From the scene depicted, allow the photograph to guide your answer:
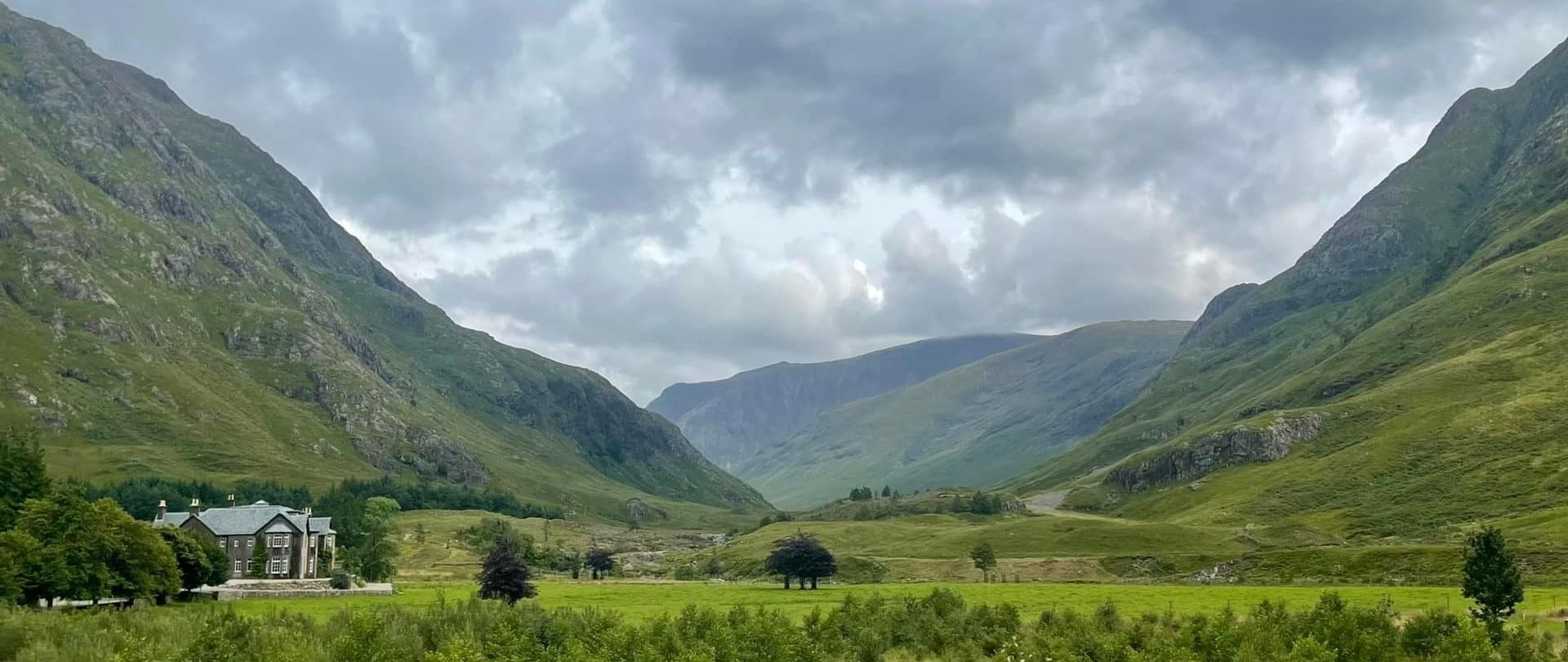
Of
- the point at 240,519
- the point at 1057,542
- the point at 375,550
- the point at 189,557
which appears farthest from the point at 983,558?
the point at 240,519

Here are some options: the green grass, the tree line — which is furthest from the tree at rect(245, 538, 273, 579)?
the green grass

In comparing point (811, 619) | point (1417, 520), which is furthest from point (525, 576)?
point (1417, 520)

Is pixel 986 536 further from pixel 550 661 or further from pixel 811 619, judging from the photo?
pixel 550 661

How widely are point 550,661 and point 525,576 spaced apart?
49.2m

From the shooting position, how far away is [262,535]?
128 metres

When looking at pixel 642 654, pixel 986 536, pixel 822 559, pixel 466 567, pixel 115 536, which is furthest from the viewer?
pixel 986 536

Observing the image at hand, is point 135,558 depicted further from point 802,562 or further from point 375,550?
point 802,562

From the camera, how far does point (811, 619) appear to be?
5762cm

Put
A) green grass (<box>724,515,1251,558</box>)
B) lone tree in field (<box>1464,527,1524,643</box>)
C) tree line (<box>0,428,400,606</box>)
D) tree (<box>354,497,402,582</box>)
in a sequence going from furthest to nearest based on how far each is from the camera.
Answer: green grass (<box>724,515,1251,558</box>), tree (<box>354,497,402,582</box>), tree line (<box>0,428,400,606</box>), lone tree in field (<box>1464,527,1524,643</box>)

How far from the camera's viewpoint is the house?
127562 millimetres

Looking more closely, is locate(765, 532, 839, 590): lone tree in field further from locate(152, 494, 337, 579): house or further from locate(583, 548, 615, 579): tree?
locate(152, 494, 337, 579): house

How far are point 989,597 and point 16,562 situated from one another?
79.8 metres

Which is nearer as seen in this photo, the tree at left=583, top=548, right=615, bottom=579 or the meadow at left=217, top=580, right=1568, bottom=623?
the meadow at left=217, top=580, right=1568, bottom=623

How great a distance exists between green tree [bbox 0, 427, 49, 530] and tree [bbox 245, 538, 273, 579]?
112ft
